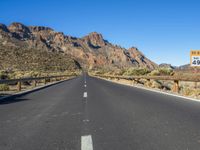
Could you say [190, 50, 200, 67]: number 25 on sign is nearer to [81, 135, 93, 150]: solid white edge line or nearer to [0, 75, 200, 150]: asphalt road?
[0, 75, 200, 150]: asphalt road

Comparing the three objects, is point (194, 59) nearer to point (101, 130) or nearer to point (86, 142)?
point (101, 130)

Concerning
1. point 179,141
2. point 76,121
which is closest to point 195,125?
point 179,141

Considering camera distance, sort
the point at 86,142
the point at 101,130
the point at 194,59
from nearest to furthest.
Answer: the point at 86,142 → the point at 101,130 → the point at 194,59

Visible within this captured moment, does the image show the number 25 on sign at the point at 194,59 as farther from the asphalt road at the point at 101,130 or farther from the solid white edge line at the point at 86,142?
the solid white edge line at the point at 86,142

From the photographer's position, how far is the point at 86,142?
17.2 ft

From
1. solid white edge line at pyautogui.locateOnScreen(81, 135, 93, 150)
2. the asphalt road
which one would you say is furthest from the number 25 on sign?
solid white edge line at pyautogui.locateOnScreen(81, 135, 93, 150)

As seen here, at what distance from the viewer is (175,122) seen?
7105 mm

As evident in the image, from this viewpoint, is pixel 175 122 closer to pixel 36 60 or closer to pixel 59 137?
pixel 59 137

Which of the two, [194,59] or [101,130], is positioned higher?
[194,59]

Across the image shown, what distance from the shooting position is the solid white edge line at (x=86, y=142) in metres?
4.91

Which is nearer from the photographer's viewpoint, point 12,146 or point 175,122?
point 12,146

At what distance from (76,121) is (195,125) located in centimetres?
306

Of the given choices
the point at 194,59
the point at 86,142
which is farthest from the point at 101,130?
the point at 194,59

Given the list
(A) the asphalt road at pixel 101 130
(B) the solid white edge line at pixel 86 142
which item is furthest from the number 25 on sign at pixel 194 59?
(B) the solid white edge line at pixel 86 142
